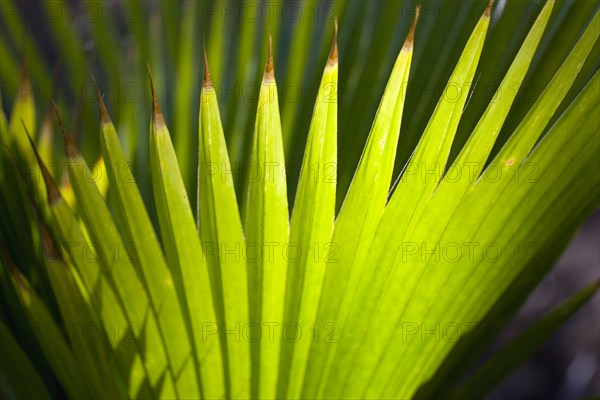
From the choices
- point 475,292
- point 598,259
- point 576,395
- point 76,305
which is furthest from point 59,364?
point 598,259

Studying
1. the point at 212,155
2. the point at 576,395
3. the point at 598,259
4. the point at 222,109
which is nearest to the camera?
the point at 212,155

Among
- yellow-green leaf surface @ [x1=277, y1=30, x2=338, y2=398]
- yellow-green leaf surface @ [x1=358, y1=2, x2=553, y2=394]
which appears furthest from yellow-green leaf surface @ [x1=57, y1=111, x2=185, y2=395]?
yellow-green leaf surface @ [x1=358, y1=2, x2=553, y2=394]

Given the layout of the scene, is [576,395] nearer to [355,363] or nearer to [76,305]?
[355,363]

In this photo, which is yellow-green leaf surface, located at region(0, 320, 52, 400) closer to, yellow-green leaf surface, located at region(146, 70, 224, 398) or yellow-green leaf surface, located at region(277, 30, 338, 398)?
yellow-green leaf surface, located at region(146, 70, 224, 398)

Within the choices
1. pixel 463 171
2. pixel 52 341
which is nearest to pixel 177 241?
pixel 52 341

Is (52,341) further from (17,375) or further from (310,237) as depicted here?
(310,237)

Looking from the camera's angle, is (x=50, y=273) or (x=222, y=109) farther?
(x=222, y=109)

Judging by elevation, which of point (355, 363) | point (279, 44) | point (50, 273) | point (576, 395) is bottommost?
point (576, 395)
